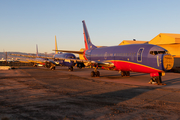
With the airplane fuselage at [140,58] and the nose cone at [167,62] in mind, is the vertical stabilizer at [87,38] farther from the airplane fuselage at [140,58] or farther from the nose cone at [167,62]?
the nose cone at [167,62]

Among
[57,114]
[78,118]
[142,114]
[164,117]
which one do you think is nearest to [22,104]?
[57,114]

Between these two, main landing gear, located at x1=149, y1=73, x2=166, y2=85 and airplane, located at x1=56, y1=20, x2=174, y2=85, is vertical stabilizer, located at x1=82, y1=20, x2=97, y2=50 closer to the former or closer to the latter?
airplane, located at x1=56, y1=20, x2=174, y2=85

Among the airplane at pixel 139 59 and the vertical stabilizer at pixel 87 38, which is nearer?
the airplane at pixel 139 59

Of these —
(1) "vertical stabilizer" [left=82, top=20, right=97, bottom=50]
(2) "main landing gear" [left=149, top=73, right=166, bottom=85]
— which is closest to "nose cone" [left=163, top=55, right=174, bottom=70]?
(2) "main landing gear" [left=149, top=73, right=166, bottom=85]

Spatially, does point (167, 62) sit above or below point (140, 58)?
below

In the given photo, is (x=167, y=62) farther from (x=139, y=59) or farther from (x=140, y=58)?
(x=139, y=59)

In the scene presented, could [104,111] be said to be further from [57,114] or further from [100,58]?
[100,58]


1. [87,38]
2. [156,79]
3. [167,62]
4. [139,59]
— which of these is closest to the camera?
[167,62]

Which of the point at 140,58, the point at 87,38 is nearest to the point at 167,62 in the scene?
the point at 140,58

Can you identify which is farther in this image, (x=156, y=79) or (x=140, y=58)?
(x=140, y=58)

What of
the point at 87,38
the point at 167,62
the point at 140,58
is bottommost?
the point at 167,62

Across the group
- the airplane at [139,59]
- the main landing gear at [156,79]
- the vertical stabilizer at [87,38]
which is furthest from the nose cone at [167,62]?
the vertical stabilizer at [87,38]

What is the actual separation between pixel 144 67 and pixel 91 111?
43.2 ft

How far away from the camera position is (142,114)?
26.1 ft
